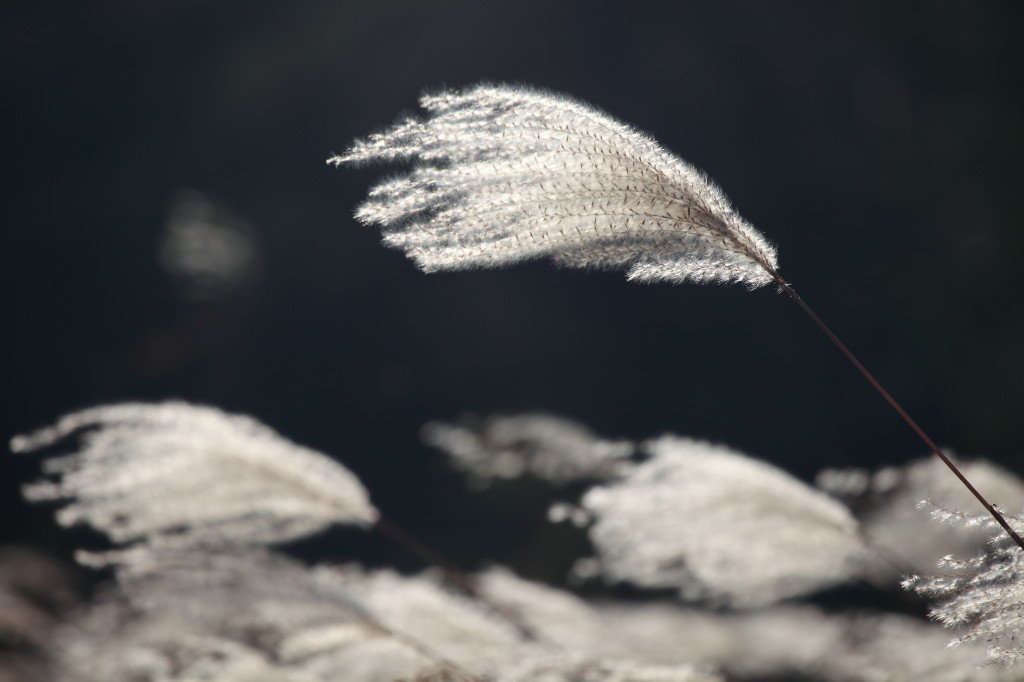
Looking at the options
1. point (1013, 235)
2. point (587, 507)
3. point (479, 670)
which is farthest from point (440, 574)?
point (1013, 235)

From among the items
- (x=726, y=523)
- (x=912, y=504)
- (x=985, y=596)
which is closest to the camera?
(x=985, y=596)

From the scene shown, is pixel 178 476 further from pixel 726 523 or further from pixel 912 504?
pixel 912 504

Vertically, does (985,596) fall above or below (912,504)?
below

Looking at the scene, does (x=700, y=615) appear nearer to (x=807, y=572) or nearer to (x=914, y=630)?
(x=914, y=630)

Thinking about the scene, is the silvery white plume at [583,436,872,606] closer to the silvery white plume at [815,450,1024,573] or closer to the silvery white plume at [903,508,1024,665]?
the silvery white plume at [815,450,1024,573]

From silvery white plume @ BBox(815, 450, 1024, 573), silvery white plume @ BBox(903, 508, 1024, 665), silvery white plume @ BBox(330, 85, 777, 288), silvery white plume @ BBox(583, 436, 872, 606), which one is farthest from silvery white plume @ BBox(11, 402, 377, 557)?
silvery white plume @ BBox(815, 450, 1024, 573)

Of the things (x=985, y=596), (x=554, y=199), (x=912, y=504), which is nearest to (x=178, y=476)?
(x=554, y=199)

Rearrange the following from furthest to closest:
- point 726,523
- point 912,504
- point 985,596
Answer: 1. point 912,504
2. point 726,523
3. point 985,596
